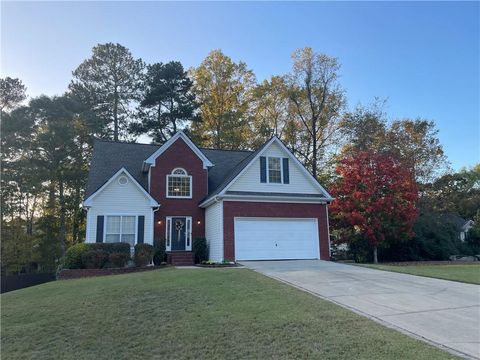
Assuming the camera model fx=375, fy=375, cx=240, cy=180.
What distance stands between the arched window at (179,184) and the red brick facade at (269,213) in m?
4.25

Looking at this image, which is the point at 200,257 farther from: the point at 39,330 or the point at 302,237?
the point at 39,330

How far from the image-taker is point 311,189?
69.6 ft

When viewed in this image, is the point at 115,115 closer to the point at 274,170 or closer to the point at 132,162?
the point at 132,162

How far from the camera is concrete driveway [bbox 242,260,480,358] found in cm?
648

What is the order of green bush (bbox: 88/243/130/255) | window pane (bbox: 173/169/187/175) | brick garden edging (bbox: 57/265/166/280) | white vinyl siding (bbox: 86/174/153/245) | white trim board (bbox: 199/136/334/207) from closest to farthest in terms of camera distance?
brick garden edging (bbox: 57/265/166/280)
green bush (bbox: 88/243/130/255)
white trim board (bbox: 199/136/334/207)
white vinyl siding (bbox: 86/174/153/245)
window pane (bbox: 173/169/187/175)

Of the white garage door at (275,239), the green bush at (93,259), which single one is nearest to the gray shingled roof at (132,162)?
the white garage door at (275,239)

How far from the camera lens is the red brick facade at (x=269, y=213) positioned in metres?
18.9

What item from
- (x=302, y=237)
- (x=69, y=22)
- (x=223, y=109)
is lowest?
(x=302, y=237)

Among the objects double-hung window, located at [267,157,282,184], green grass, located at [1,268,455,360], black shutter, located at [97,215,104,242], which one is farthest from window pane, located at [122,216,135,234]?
green grass, located at [1,268,455,360]

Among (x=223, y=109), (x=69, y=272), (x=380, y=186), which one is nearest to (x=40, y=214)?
(x=223, y=109)

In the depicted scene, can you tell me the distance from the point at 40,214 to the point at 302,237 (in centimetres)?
2857

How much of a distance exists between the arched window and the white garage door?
187 inches

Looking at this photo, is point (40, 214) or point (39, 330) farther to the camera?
point (40, 214)

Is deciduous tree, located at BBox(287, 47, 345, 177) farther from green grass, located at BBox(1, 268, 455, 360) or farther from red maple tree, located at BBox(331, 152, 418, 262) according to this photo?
green grass, located at BBox(1, 268, 455, 360)
